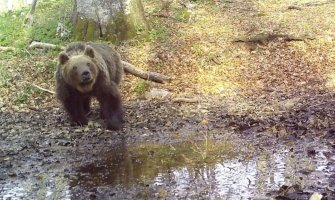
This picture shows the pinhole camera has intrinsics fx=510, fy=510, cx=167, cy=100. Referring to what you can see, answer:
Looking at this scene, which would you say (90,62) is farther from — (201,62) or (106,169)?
(201,62)

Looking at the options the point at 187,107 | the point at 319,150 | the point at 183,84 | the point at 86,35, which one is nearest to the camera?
the point at 319,150

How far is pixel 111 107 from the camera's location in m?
7.50

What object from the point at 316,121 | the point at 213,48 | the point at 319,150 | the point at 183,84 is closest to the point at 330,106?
the point at 316,121

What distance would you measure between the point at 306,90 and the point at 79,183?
464 centimetres

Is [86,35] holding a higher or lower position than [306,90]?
higher

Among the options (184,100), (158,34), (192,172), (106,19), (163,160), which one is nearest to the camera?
(192,172)

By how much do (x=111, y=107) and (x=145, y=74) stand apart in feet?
6.33

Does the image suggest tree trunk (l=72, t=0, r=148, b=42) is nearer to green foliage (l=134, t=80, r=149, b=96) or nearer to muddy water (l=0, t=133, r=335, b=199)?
green foliage (l=134, t=80, r=149, b=96)

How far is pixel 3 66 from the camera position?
10.1 metres

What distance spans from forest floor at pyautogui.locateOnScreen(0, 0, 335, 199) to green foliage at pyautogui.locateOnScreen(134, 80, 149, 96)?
0.06ft

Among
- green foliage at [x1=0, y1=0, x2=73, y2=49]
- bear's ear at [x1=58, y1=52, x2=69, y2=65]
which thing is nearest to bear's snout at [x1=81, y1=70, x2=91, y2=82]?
bear's ear at [x1=58, y1=52, x2=69, y2=65]

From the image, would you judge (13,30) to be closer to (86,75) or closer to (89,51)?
(89,51)

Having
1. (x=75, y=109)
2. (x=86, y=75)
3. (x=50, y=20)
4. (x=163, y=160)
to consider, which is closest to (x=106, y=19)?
(x=50, y=20)

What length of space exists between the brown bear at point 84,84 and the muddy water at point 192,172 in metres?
1.08
